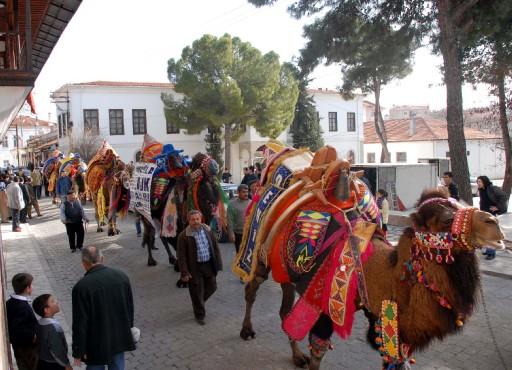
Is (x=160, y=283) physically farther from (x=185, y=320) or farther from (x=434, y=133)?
(x=434, y=133)

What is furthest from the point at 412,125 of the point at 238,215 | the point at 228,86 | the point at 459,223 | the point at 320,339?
the point at 459,223

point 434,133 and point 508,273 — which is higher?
point 434,133

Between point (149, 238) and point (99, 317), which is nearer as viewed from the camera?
point (99, 317)

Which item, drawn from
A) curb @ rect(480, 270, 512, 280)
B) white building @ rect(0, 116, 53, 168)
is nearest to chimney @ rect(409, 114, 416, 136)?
curb @ rect(480, 270, 512, 280)

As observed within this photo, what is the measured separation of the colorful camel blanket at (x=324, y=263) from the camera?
3.58 m

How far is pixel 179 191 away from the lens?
26.1ft

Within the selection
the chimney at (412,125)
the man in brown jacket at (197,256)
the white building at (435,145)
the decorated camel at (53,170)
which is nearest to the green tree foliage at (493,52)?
the man in brown jacket at (197,256)

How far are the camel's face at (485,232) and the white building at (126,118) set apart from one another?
30.0 meters

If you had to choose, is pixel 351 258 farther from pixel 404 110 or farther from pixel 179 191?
pixel 404 110

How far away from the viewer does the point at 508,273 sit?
26.3 feet

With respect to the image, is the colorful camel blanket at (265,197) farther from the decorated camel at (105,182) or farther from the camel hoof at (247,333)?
the decorated camel at (105,182)

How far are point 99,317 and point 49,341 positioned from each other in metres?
0.43

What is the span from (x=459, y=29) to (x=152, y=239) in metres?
8.98

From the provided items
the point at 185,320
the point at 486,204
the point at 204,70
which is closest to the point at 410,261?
the point at 185,320
